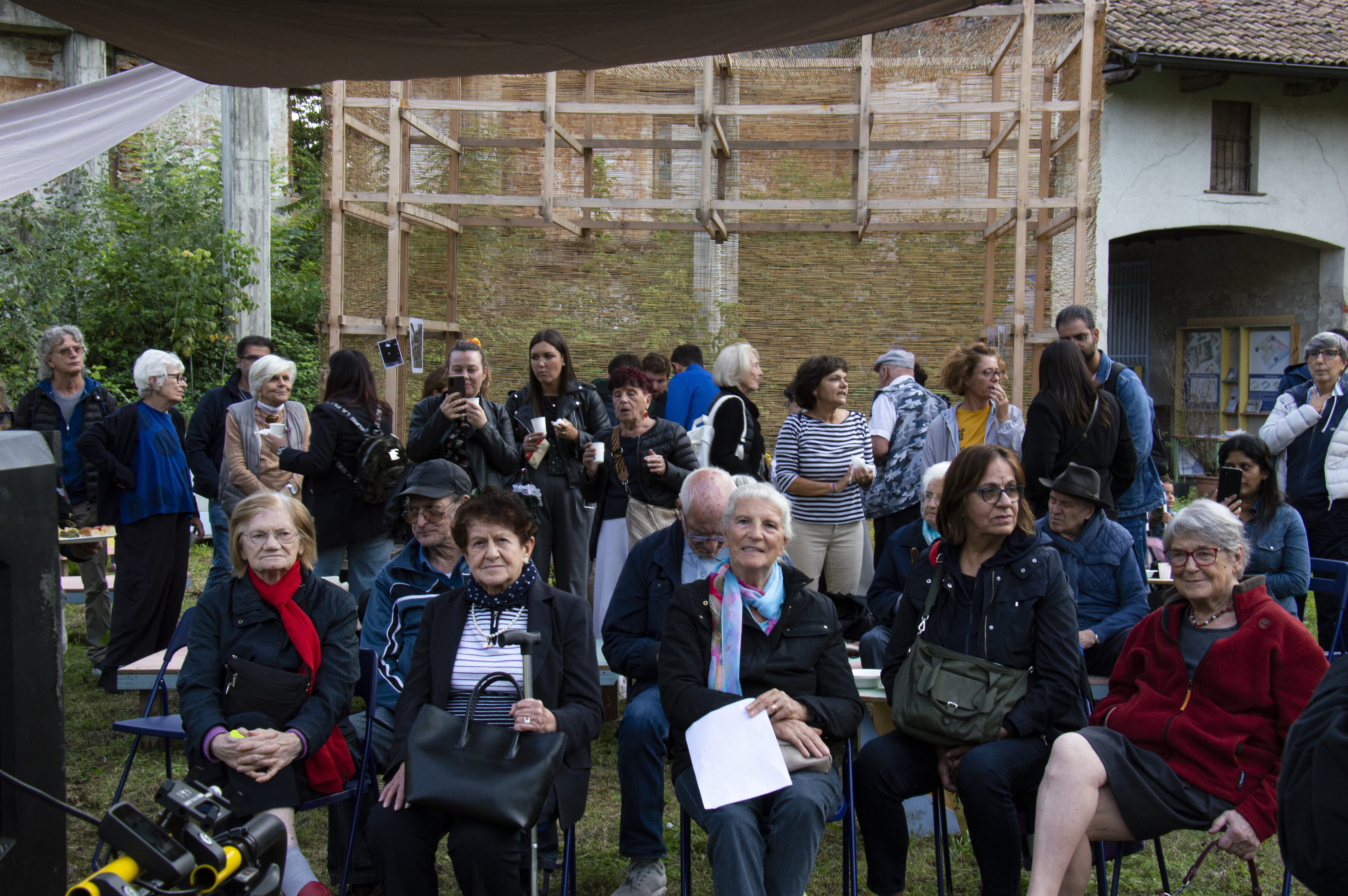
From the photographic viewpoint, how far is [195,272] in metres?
11.8

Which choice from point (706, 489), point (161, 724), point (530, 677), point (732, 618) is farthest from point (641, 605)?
point (161, 724)

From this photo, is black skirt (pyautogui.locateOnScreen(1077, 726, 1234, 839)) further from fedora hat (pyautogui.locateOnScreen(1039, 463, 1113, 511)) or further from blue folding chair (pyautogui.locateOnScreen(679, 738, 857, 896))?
fedora hat (pyautogui.locateOnScreen(1039, 463, 1113, 511))

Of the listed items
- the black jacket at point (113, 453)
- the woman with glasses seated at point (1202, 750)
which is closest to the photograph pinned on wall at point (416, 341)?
the black jacket at point (113, 453)

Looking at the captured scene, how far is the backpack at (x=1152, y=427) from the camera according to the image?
5.34m

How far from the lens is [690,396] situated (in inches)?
293

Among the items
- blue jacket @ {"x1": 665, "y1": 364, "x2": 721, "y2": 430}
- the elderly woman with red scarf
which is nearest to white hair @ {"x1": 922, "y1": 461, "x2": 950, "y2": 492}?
the elderly woman with red scarf

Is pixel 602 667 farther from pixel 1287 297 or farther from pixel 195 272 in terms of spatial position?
pixel 1287 297

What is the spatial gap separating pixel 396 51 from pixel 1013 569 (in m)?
2.69

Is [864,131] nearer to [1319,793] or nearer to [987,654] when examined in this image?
[987,654]

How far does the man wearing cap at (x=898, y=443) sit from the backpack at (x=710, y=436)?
724 millimetres

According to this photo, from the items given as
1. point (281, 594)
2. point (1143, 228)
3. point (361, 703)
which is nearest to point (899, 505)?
point (361, 703)

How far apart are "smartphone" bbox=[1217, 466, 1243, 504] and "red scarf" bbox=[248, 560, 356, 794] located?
156 inches

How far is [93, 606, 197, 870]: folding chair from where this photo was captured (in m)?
3.65

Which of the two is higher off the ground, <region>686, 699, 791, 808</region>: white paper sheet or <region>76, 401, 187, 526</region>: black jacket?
<region>76, 401, 187, 526</region>: black jacket
